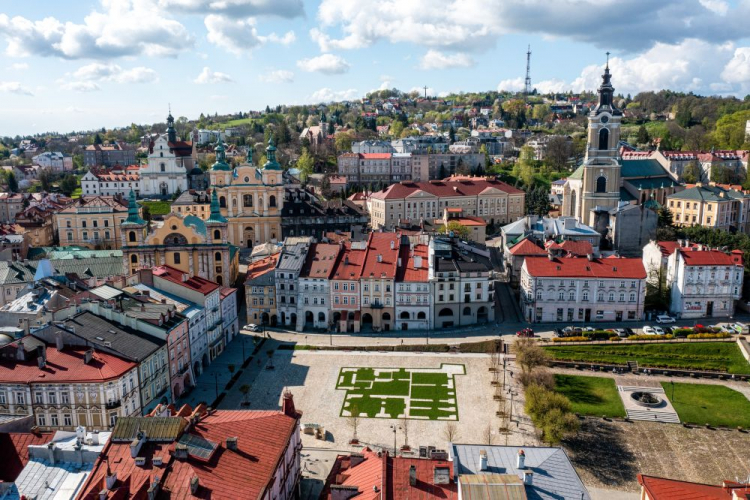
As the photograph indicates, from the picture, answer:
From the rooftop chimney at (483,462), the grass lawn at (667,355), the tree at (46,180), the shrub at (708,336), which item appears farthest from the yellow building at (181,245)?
the tree at (46,180)

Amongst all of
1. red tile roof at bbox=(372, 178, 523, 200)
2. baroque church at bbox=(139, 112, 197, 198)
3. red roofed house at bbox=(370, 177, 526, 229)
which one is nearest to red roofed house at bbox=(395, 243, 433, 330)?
red roofed house at bbox=(370, 177, 526, 229)

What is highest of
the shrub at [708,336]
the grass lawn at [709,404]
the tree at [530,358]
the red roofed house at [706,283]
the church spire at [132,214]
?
the church spire at [132,214]

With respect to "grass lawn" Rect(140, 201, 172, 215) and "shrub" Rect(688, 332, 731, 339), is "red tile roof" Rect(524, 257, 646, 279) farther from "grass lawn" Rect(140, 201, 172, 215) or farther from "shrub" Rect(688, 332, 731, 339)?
"grass lawn" Rect(140, 201, 172, 215)

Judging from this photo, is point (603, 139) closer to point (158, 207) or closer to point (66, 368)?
point (66, 368)

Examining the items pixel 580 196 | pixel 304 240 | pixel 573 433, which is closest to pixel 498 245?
pixel 580 196

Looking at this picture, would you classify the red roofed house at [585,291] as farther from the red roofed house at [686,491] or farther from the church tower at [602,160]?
the red roofed house at [686,491]

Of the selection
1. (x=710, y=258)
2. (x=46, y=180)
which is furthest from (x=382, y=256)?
(x=46, y=180)

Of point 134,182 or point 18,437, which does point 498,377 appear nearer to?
point 18,437
